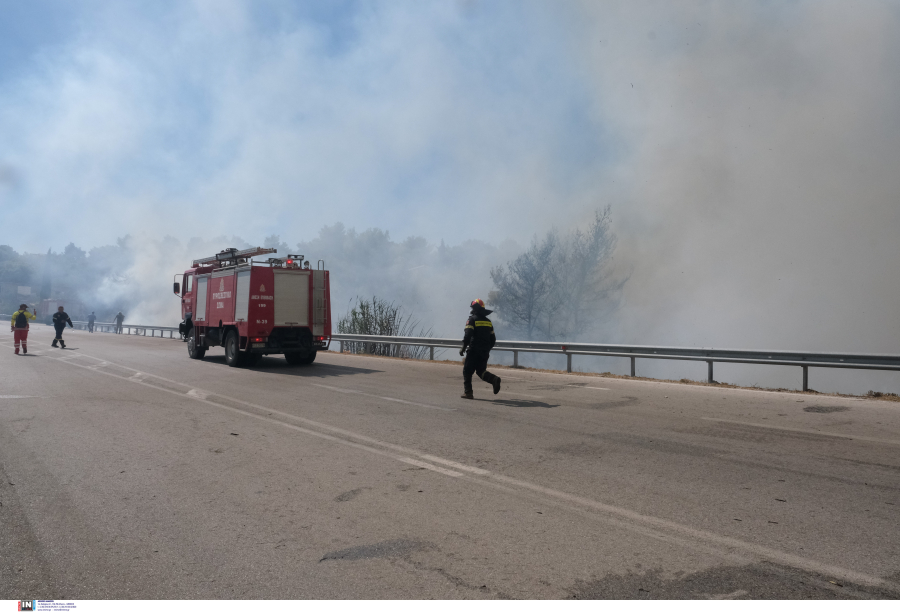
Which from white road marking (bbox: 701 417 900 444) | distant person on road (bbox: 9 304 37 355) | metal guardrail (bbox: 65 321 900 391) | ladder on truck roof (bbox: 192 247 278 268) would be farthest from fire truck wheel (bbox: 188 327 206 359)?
white road marking (bbox: 701 417 900 444)

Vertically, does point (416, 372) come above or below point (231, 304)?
below

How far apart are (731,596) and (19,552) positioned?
3943mm

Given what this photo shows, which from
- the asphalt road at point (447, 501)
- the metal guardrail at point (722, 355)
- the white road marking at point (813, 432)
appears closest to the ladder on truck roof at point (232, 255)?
the metal guardrail at point (722, 355)

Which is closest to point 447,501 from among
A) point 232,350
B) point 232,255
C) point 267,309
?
point 267,309

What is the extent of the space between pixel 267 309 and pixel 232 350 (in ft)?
5.79

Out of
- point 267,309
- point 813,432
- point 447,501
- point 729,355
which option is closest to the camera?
point 447,501

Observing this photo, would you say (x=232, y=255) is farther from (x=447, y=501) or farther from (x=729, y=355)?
(x=447, y=501)

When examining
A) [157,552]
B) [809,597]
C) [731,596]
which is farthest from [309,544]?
[809,597]

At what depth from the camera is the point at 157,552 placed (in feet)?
11.6

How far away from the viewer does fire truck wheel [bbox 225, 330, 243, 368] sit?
16297mm

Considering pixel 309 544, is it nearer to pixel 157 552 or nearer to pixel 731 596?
pixel 157 552

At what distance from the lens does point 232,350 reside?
16.6 metres

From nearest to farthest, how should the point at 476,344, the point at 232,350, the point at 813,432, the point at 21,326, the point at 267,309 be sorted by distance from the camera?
the point at 813,432
the point at 476,344
the point at 267,309
the point at 232,350
the point at 21,326

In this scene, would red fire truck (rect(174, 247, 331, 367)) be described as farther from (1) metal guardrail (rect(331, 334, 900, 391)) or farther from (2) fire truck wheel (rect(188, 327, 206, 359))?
(1) metal guardrail (rect(331, 334, 900, 391))
